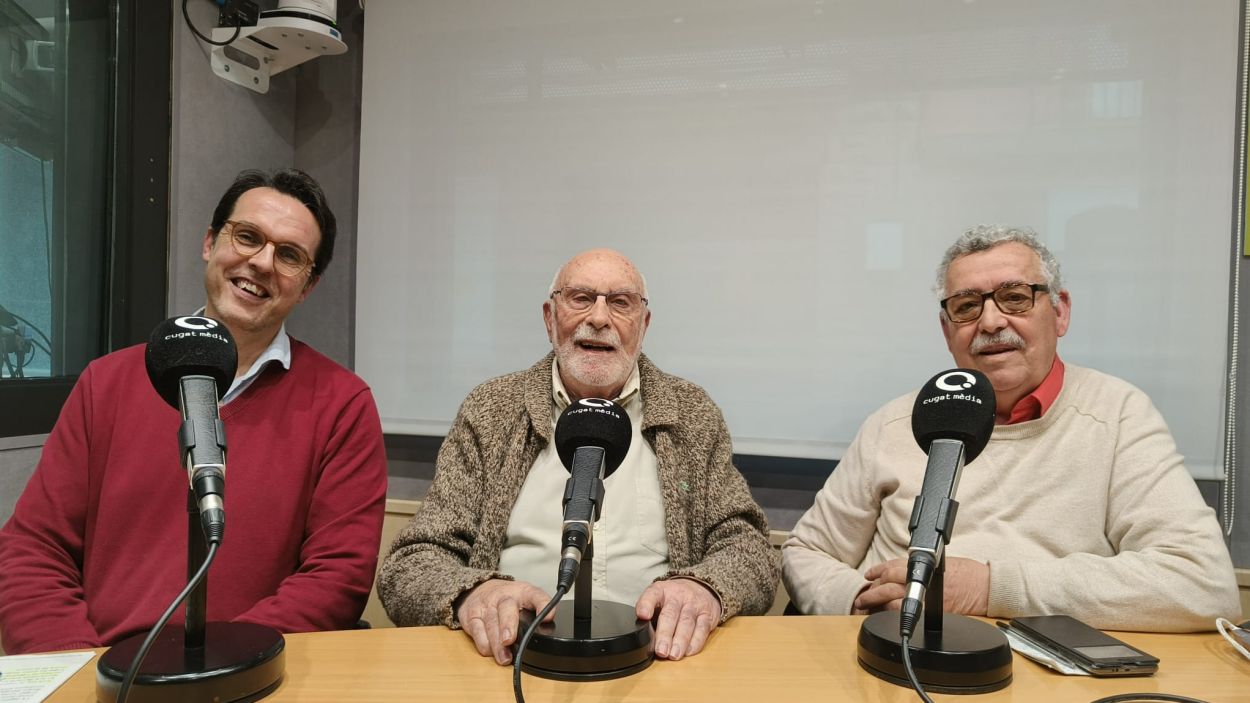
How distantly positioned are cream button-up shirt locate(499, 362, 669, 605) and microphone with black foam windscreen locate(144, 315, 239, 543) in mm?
935

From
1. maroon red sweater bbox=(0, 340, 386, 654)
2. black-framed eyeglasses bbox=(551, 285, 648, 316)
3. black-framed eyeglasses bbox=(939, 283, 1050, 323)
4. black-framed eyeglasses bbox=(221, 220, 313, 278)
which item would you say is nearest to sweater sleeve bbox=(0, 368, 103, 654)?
maroon red sweater bbox=(0, 340, 386, 654)

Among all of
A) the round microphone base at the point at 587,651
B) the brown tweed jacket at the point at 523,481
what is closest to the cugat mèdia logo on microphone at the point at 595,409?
the round microphone base at the point at 587,651

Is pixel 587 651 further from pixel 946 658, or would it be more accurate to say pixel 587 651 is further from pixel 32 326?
pixel 32 326

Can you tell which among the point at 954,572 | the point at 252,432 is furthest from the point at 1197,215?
the point at 252,432

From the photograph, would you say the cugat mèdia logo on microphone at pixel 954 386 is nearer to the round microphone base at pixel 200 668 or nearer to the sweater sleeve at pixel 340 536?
the round microphone base at pixel 200 668

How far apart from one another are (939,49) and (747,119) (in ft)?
1.93

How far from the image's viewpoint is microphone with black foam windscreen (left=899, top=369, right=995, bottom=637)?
96 centimetres

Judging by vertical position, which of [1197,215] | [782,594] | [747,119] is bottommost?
[782,594]

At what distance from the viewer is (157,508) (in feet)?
5.50

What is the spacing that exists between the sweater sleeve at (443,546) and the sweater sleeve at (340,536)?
74 mm

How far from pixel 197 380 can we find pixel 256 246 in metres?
0.93

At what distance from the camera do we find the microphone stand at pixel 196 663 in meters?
0.97

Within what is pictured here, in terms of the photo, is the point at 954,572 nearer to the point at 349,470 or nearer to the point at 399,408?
the point at 349,470

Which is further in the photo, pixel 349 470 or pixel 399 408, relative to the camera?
pixel 399 408
